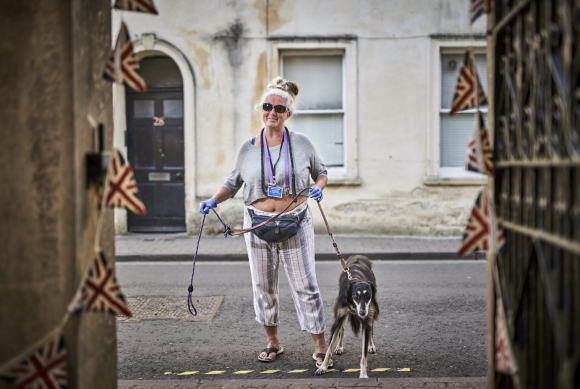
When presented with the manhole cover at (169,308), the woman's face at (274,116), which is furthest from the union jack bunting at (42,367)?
the manhole cover at (169,308)

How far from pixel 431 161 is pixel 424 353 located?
7.19 metres

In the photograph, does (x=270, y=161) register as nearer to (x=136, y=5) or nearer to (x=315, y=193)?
(x=315, y=193)

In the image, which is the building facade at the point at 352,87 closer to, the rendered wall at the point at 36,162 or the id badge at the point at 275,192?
the id badge at the point at 275,192

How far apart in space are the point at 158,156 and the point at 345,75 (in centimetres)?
414

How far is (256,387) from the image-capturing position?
152 inches

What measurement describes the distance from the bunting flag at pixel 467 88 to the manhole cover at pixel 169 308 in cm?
406

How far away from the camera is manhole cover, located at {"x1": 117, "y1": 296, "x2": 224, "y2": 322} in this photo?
6133 mm

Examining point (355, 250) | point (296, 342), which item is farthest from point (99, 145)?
point (355, 250)

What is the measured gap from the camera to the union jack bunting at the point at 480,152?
263cm

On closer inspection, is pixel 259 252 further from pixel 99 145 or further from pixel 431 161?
pixel 431 161

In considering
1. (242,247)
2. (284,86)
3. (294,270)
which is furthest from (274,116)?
(242,247)

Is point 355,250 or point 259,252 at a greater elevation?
point 259,252

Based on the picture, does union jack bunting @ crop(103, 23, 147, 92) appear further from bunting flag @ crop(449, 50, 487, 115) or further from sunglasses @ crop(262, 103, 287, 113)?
sunglasses @ crop(262, 103, 287, 113)

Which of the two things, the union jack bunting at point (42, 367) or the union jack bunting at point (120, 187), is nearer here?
the union jack bunting at point (42, 367)
